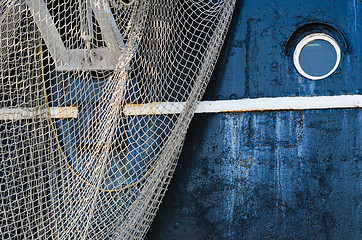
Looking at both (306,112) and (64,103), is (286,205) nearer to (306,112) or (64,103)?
(306,112)

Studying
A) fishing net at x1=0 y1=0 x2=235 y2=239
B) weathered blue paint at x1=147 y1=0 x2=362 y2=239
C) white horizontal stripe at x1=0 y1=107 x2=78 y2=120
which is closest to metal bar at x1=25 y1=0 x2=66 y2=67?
fishing net at x1=0 y1=0 x2=235 y2=239

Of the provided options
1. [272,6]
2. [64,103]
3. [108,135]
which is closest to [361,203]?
[272,6]

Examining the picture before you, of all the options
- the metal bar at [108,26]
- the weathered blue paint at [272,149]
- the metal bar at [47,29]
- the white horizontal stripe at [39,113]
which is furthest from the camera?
the white horizontal stripe at [39,113]

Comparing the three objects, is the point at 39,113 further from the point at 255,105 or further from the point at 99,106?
the point at 255,105

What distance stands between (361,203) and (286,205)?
1.44 feet

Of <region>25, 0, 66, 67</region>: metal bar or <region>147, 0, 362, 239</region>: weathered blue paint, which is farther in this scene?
<region>25, 0, 66, 67</region>: metal bar

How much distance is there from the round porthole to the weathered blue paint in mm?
42

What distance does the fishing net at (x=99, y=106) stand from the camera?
296 cm

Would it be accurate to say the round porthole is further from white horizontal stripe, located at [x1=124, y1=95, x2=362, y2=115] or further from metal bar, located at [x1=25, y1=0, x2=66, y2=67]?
metal bar, located at [x1=25, y1=0, x2=66, y2=67]

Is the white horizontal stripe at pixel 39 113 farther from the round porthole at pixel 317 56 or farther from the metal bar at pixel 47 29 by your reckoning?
the round porthole at pixel 317 56

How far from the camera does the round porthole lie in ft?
9.40

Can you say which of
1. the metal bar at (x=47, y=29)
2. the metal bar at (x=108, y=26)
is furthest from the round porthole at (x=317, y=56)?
the metal bar at (x=47, y=29)

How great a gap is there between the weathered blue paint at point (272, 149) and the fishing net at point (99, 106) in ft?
0.52

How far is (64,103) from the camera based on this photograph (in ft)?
10.8
